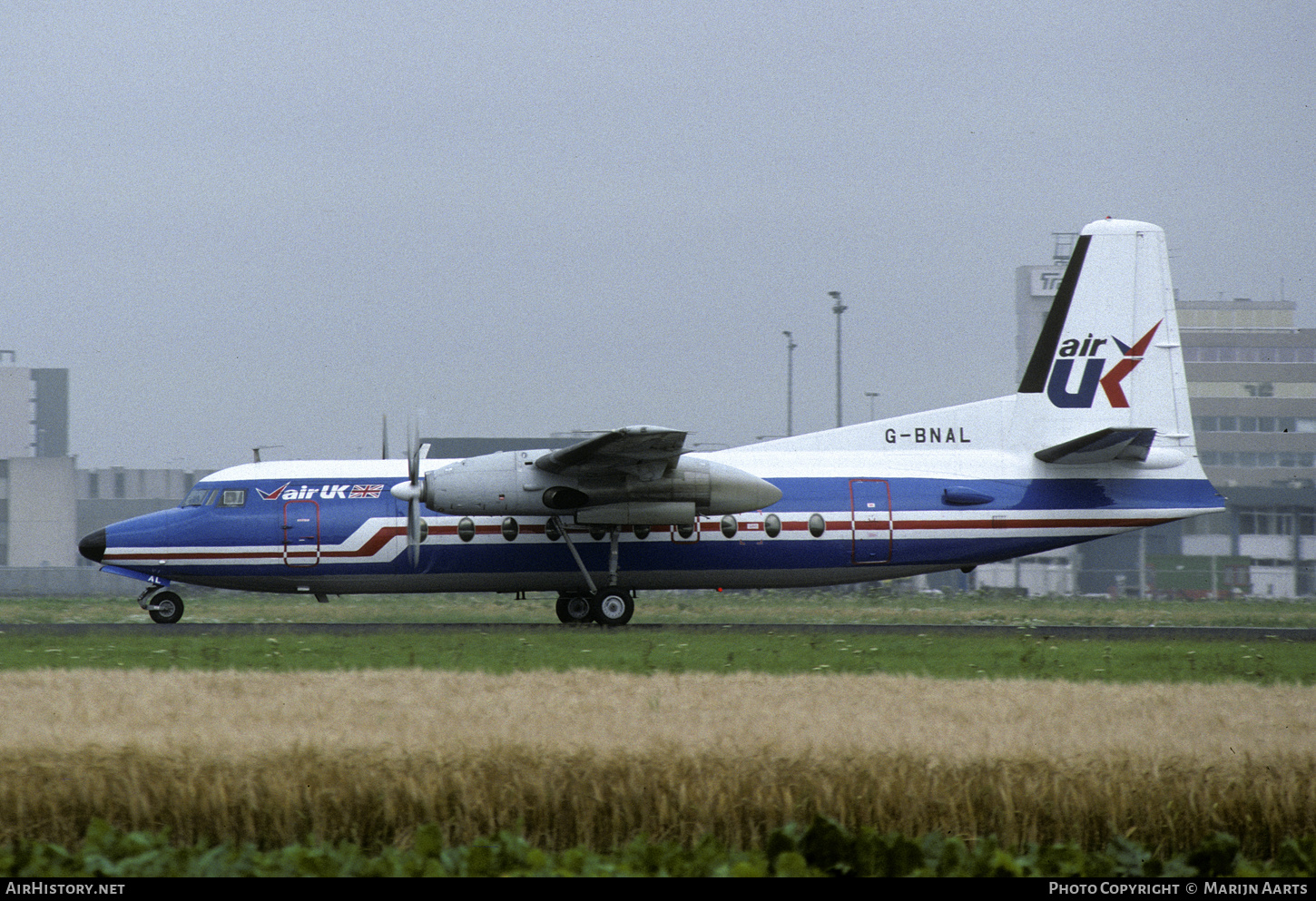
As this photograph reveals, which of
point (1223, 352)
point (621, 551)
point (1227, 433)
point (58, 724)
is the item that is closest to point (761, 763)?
point (58, 724)

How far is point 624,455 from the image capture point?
2441 centimetres

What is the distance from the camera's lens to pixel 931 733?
36.0 feet

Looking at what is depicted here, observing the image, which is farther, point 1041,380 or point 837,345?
point 837,345

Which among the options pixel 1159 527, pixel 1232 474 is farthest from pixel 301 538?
pixel 1232 474

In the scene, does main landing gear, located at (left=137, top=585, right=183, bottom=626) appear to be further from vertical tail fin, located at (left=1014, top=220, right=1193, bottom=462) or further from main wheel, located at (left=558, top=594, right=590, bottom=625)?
vertical tail fin, located at (left=1014, top=220, right=1193, bottom=462)

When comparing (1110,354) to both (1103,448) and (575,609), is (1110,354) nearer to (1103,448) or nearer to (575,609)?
(1103,448)

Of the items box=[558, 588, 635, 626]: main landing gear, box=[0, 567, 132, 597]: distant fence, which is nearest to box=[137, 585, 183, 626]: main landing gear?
box=[558, 588, 635, 626]: main landing gear

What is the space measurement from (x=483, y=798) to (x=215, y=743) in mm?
2285

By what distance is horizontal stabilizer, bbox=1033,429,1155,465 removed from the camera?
2512cm

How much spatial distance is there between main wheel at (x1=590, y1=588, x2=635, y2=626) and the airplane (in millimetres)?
36

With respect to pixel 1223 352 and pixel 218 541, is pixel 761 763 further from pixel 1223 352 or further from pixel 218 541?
pixel 1223 352

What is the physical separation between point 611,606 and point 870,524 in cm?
534

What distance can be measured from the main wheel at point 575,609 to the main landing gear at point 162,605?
25.7 ft

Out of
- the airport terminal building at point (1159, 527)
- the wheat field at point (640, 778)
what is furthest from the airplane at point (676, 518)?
the airport terminal building at point (1159, 527)
